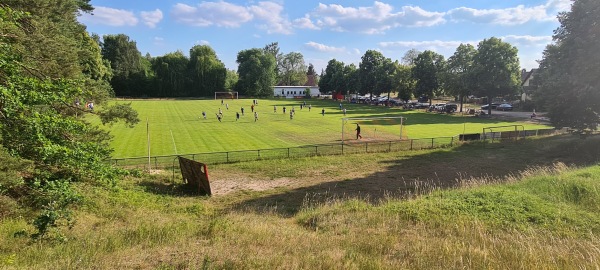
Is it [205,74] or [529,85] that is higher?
[205,74]

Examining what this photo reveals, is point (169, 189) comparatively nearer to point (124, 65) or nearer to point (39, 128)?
point (39, 128)

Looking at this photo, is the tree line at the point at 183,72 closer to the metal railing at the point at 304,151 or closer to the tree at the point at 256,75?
the tree at the point at 256,75

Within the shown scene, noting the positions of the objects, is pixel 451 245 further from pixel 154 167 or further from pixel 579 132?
pixel 579 132

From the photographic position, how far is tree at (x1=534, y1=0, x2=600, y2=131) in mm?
27281

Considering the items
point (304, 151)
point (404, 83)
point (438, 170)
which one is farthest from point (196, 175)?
point (404, 83)

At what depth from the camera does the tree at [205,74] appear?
112094 mm

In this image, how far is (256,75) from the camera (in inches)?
4525

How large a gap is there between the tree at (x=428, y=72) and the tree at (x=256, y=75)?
53.9m

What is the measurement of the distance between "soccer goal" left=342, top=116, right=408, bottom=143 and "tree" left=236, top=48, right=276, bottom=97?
7140cm

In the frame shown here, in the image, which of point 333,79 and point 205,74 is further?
point 205,74

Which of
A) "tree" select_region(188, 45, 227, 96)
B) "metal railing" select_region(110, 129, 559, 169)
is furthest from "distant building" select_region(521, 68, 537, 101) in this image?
"tree" select_region(188, 45, 227, 96)

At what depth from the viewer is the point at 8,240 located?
7.62 meters

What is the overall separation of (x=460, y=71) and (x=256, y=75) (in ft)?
212

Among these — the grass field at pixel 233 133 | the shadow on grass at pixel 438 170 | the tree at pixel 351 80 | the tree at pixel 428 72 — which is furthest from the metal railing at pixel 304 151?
the tree at pixel 351 80
